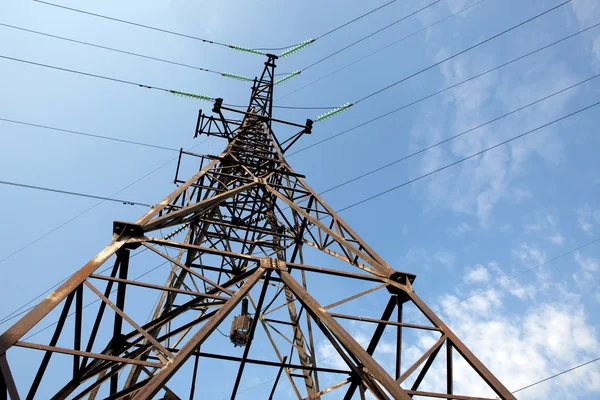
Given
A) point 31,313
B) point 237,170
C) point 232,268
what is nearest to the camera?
point 31,313

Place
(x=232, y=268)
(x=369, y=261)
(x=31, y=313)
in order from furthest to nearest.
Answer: (x=232, y=268), (x=369, y=261), (x=31, y=313)

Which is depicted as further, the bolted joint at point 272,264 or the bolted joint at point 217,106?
the bolted joint at point 217,106

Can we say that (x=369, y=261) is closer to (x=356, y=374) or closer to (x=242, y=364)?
(x=356, y=374)

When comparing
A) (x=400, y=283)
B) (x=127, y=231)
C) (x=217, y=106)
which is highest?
(x=217, y=106)

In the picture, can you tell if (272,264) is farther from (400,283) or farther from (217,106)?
(217,106)

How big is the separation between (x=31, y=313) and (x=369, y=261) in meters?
4.60

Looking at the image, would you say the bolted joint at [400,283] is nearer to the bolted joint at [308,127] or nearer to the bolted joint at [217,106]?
the bolted joint at [308,127]

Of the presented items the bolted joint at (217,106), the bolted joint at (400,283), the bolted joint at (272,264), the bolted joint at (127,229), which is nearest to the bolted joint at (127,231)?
the bolted joint at (127,229)

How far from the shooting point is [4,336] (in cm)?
398

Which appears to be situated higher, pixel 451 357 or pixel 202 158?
pixel 202 158

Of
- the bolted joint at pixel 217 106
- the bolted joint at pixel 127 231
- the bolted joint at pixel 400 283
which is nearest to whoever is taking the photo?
the bolted joint at pixel 127 231

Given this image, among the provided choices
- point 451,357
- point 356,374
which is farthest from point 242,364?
point 451,357

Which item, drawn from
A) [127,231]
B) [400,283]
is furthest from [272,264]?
[127,231]

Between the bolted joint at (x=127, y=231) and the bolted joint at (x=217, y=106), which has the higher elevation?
the bolted joint at (x=217, y=106)
